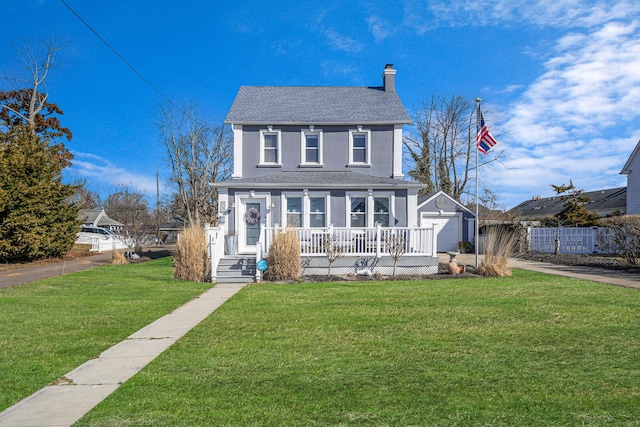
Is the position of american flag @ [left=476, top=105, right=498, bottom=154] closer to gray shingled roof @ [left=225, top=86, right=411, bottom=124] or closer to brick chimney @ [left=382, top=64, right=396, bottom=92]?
gray shingled roof @ [left=225, top=86, right=411, bottom=124]

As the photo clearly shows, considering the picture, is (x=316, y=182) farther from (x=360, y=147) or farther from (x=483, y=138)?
(x=483, y=138)

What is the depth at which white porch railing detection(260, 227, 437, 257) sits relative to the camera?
13.4 m

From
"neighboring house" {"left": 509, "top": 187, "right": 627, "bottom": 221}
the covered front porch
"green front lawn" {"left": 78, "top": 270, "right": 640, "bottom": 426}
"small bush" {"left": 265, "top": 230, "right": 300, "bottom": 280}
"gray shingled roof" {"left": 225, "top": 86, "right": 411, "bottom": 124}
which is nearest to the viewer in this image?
"green front lawn" {"left": 78, "top": 270, "right": 640, "bottom": 426}

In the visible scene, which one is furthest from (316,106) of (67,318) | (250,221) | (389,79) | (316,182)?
(67,318)

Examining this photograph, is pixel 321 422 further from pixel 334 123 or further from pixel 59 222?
pixel 59 222

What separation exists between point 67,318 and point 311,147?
12334 millimetres

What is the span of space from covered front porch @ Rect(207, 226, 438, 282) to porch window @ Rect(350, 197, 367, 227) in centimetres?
274

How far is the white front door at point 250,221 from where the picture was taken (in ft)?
53.6

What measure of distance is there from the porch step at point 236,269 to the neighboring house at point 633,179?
23210 millimetres

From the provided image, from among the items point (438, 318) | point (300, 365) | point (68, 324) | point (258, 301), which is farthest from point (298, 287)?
point (300, 365)

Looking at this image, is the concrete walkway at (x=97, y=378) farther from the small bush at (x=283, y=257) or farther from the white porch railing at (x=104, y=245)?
the white porch railing at (x=104, y=245)

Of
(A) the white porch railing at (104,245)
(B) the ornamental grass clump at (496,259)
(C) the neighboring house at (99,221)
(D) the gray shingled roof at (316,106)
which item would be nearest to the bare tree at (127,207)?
(C) the neighboring house at (99,221)

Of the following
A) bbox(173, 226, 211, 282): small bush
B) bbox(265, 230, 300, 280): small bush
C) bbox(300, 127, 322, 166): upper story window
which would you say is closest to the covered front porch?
bbox(173, 226, 211, 282): small bush

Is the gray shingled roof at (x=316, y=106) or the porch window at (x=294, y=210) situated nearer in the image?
the porch window at (x=294, y=210)
